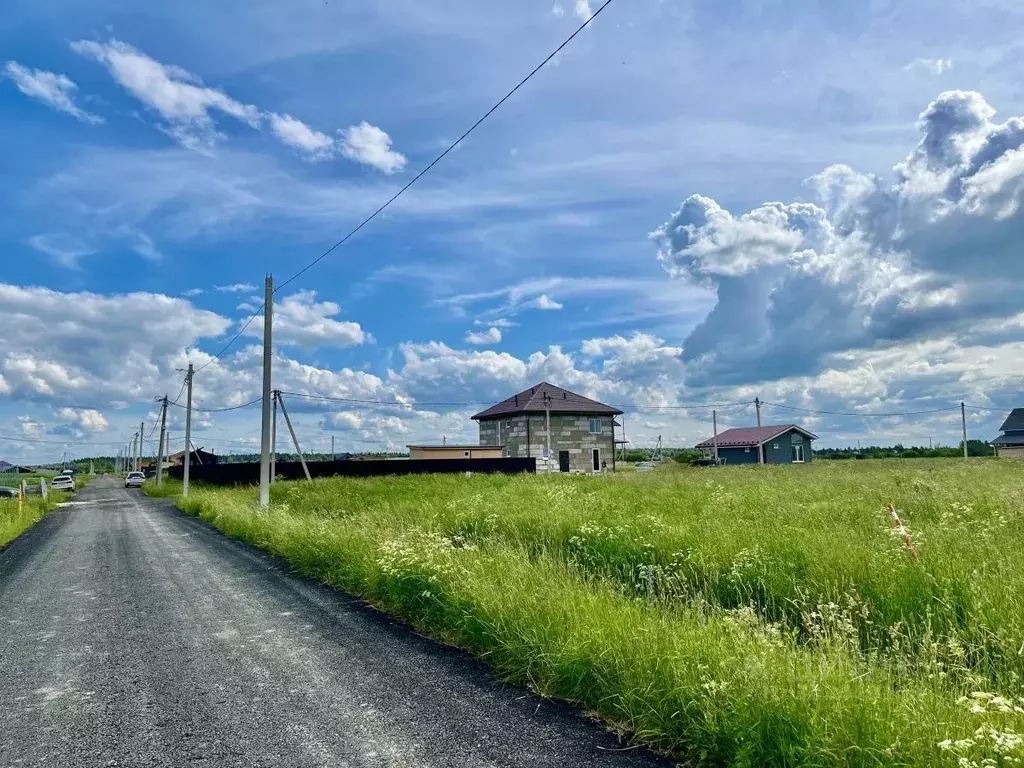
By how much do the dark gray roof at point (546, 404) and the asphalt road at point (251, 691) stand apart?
3610cm

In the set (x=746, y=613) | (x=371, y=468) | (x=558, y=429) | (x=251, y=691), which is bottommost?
(x=251, y=691)

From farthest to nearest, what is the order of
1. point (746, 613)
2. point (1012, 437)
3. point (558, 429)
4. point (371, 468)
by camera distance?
point (1012, 437)
point (558, 429)
point (371, 468)
point (746, 613)

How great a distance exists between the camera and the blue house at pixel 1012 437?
58.8m

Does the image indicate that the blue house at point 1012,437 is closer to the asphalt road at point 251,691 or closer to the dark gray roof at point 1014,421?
the dark gray roof at point 1014,421

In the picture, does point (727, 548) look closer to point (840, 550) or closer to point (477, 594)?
point (840, 550)

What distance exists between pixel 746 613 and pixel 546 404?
39029 mm

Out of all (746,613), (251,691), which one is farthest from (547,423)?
(251,691)

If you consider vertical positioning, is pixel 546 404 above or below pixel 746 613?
above

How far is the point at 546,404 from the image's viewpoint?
44.0 metres

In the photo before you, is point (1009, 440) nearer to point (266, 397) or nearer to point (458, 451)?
point (458, 451)

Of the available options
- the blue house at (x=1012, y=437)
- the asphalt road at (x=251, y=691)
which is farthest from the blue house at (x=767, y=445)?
the asphalt road at (x=251, y=691)

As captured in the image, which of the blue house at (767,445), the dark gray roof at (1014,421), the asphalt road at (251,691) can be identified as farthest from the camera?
the dark gray roof at (1014,421)

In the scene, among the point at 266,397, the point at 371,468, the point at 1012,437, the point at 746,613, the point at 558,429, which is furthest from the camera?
the point at 1012,437

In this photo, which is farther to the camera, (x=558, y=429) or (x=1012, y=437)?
(x=1012, y=437)
